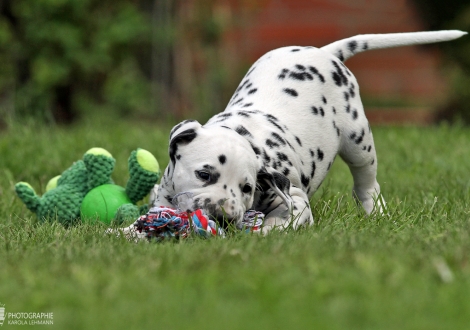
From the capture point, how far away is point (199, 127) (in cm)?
392

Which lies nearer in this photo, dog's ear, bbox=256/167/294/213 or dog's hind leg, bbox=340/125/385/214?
dog's ear, bbox=256/167/294/213

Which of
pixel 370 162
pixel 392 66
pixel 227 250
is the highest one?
pixel 227 250

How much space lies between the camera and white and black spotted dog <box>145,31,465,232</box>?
3.75 metres

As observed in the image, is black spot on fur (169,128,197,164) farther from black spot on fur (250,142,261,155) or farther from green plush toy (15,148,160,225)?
green plush toy (15,148,160,225)

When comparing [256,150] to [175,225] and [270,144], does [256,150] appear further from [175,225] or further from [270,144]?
[175,225]

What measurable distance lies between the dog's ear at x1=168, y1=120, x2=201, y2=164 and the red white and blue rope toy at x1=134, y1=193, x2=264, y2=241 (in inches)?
10.3

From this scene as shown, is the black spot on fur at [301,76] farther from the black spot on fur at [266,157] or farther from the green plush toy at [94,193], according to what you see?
the green plush toy at [94,193]

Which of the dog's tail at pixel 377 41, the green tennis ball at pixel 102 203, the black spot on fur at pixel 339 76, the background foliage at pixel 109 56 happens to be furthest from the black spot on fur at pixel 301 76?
the background foliage at pixel 109 56

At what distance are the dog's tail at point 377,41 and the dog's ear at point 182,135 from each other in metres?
1.53

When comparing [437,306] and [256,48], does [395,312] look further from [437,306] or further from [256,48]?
[256,48]

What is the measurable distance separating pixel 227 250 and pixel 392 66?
427 inches

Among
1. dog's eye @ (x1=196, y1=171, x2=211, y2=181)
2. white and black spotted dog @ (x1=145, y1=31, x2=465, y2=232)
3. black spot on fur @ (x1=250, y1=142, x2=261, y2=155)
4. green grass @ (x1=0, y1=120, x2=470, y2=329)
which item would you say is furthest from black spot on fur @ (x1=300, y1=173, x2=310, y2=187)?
dog's eye @ (x1=196, y1=171, x2=211, y2=181)

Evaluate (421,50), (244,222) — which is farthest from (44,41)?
(244,222)

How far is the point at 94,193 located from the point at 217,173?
3.59ft
